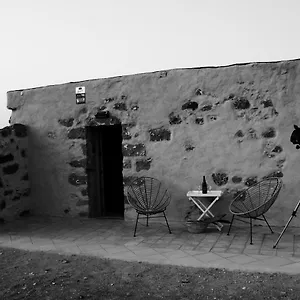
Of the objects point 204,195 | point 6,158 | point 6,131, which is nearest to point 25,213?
point 6,158

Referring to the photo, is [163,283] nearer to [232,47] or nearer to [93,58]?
[232,47]

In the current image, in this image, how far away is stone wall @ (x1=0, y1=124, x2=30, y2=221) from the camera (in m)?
4.85

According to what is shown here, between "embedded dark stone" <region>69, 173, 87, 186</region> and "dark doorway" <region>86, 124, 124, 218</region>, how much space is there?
0.28ft

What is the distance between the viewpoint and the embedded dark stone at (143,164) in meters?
4.61

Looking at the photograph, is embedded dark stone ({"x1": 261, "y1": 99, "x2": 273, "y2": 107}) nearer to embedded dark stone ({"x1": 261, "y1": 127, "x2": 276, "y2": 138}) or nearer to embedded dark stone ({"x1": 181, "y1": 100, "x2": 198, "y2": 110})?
embedded dark stone ({"x1": 261, "y1": 127, "x2": 276, "y2": 138})

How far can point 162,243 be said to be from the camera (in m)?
3.62

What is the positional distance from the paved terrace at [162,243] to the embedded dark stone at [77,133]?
4.08 feet

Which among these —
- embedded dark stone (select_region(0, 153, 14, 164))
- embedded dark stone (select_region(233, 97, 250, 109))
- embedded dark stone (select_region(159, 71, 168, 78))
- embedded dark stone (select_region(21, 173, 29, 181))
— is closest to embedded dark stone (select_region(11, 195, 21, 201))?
embedded dark stone (select_region(21, 173, 29, 181))

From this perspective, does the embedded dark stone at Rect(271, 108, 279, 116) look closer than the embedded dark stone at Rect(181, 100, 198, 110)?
Yes

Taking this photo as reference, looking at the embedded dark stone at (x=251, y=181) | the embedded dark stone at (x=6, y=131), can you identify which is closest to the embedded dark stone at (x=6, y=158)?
the embedded dark stone at (x=6, y=131)

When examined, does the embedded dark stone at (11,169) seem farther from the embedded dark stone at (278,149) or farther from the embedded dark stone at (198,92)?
the embedded dark stone at (278,149)

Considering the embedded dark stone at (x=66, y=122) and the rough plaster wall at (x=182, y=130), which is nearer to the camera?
the rough plaster wall at (x=182, y=130)

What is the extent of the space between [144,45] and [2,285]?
4.83 meters

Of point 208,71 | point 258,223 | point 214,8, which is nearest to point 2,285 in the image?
point 258,223
